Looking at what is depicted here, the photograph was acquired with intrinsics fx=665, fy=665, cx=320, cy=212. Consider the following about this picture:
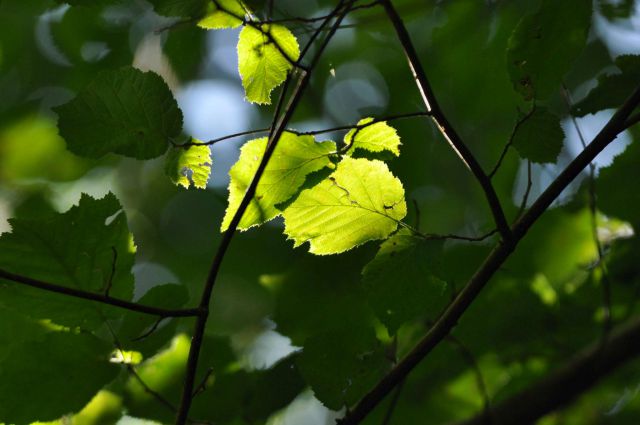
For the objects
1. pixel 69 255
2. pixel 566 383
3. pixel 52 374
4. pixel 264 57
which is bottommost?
pixel 566 383

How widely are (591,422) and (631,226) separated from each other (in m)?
0.56

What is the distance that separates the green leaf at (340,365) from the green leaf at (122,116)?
0.33 metres

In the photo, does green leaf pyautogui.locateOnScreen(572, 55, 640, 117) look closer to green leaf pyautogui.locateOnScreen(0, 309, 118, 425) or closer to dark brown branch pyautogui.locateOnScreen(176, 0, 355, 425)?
dark brown branch pyautogui.locateOnScreen(176, 0, 355, 425)

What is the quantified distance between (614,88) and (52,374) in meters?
0.81

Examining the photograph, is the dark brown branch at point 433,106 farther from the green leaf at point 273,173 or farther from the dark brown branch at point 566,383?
the dark brown branch at point 566,383

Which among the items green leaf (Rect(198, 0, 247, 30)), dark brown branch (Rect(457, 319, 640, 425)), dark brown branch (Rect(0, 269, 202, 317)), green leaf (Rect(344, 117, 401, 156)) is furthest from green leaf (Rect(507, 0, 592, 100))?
dark brown branch (Rect(457, 319, 640, 425))

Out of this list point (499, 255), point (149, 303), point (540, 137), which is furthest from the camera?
point (149, 303)

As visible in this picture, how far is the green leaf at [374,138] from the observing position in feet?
2.40

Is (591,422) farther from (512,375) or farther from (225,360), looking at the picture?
(225,360)

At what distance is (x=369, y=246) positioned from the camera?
4.04 feet

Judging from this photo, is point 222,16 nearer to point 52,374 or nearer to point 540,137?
point 540,137

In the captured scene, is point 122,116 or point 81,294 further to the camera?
point 122,116

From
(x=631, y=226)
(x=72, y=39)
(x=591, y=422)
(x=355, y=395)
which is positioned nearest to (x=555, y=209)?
(x=631, y=226)

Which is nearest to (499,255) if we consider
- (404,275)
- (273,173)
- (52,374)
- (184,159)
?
(404,275)
